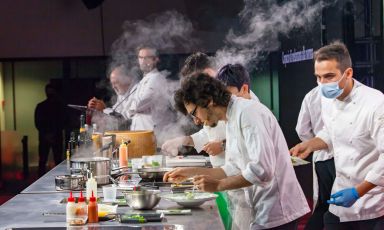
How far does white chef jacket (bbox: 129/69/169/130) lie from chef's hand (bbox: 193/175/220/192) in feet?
11.6

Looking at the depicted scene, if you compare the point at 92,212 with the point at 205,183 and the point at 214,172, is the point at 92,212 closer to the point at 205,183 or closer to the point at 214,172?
the point at 205,183

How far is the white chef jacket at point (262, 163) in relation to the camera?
293cm

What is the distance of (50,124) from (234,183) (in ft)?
21.0

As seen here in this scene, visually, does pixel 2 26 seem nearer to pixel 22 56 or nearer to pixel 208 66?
pixel 22 56

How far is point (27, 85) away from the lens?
9.02 m

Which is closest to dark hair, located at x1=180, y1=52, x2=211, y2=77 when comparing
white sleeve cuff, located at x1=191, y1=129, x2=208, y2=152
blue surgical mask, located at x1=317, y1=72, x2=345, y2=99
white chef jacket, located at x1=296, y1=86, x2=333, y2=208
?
white sleeve cuff, located at x1=191, y1=129, x2=208, y2=152

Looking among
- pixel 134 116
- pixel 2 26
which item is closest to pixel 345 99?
pixel 134 116

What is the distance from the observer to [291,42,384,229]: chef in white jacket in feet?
10.8

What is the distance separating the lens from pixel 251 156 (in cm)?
294

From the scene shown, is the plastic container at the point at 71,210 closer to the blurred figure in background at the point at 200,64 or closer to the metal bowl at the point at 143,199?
the metal bowl at the point at 143,199

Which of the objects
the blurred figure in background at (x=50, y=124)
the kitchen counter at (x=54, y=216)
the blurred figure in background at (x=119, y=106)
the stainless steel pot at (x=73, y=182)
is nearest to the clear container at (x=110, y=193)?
the kitchen counter at (x=54, y=216)

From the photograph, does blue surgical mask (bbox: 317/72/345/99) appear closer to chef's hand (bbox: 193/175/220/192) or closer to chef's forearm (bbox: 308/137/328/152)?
chef's forearm (bbox: 308/137/328/152)

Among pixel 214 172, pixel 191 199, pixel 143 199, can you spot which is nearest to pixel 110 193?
pixel 143 199

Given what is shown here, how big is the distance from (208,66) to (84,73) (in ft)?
15.7
